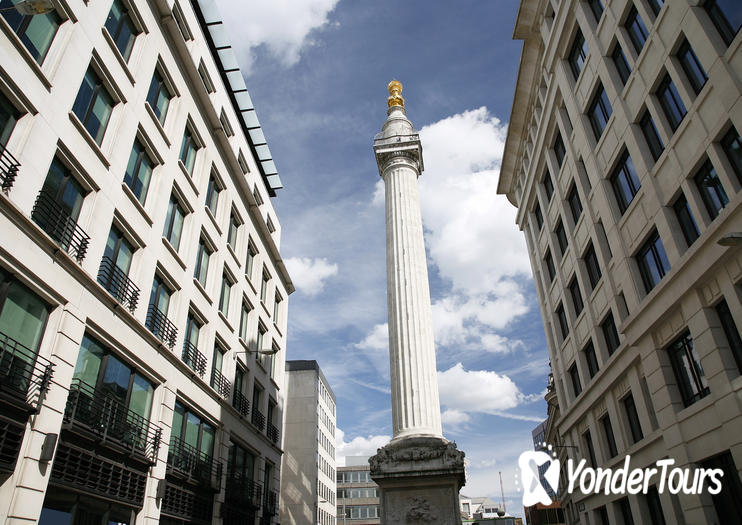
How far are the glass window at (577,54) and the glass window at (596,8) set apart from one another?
1.27m

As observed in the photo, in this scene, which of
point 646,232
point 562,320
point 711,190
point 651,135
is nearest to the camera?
point 711,190

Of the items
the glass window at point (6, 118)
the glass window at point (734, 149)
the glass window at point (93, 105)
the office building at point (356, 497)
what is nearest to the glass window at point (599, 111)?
the glass window at point (734, 149)

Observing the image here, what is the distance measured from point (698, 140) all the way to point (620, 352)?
26.3 ft

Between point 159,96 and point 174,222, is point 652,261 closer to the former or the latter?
point 174,222

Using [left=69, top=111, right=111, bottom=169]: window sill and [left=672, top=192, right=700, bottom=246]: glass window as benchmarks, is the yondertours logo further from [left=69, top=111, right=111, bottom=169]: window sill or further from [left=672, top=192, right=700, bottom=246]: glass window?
[left=69, top=111, right=111, bottom=169]: window sill

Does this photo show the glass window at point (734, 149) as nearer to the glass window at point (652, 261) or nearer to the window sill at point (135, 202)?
the glass window at point (652, 261)

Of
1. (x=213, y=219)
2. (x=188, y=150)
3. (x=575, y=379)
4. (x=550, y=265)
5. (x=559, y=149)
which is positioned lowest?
(x=575, y=379)

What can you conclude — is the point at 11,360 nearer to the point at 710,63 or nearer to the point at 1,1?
the point at 1,1

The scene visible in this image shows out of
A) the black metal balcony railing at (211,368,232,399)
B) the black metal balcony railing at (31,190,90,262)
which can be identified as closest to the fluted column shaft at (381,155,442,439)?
the black metal balcony railing at (211,368,232,399)

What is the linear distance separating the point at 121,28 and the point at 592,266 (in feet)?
66.6

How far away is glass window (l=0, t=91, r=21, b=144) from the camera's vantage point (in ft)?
39.8

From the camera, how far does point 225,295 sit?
26.1 m

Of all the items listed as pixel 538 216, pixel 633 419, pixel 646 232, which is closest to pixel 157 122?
pixel 646 232

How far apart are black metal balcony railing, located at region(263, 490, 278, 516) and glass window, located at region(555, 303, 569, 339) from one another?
17.6 metres
